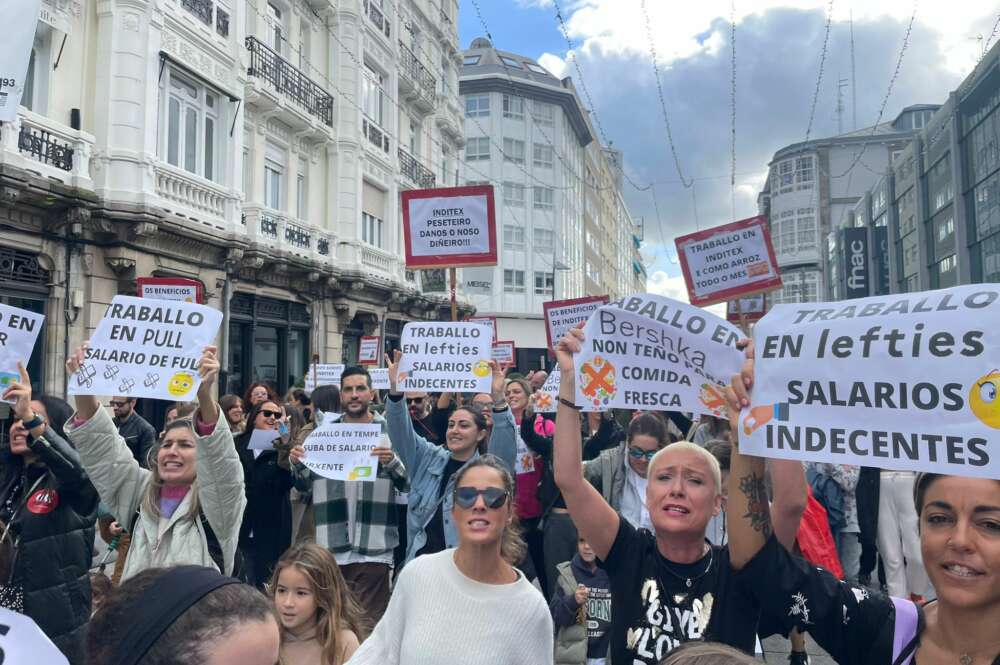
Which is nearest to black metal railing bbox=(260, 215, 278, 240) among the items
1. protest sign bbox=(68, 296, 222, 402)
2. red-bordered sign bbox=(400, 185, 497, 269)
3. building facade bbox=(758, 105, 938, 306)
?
red-bordered sign bbox=(400, 185, 497, 269)

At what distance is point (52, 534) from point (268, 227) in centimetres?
1416

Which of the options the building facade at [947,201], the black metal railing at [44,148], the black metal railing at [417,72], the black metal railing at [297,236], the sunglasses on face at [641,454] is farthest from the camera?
the building facade at [947,201]

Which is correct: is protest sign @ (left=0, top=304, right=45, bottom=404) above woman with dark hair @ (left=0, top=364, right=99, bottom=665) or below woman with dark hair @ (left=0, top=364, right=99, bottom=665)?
above

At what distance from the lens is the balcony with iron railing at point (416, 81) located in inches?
989

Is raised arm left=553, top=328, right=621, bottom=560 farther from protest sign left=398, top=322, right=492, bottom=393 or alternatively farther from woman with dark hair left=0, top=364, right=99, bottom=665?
protest sign left=398, top=322, right=492, bottom=393

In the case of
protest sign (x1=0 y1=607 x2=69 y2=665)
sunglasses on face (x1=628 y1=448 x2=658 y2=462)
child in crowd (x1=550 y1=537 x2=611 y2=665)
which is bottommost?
child in crowd (x1=550 y1=537 x2=611 y2=665)

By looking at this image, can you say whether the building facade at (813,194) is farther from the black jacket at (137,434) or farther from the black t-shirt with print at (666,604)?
the black t-shirt with print at (666,604)

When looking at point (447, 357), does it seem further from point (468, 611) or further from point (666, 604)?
point (666, 604)

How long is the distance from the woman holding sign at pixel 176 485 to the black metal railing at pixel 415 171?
21.6 m

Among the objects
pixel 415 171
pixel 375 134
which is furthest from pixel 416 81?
pixel 375 134

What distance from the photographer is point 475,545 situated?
2797mm

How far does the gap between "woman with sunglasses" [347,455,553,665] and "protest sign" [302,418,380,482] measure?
219 centimetres

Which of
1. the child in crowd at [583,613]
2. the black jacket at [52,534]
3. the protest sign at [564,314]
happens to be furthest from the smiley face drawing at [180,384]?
the protest sign at [564,314]

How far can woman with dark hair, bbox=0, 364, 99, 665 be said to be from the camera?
12.2ft
